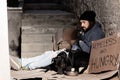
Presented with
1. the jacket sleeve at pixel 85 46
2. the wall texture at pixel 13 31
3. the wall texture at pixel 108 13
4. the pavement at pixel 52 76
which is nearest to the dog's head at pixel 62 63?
the pavement at pixel 52 76

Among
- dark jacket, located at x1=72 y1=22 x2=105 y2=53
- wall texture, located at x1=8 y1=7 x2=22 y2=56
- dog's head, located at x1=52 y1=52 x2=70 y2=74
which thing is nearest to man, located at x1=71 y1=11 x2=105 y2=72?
dark jacket, located at x1=72 y1=22 x2=105 y2=53

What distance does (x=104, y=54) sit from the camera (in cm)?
464

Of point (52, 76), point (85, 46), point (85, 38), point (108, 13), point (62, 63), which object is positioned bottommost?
point (52, 76)

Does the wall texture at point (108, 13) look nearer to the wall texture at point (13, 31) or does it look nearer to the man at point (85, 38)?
the man at point (85, 38)

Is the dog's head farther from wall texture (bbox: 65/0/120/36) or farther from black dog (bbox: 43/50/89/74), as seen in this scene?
wall texture (bbox: 65/0/120/36)

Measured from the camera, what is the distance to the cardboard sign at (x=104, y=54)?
4441 millimetres

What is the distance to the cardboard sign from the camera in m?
4.44

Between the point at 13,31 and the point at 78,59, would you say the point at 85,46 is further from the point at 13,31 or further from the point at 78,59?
the point at 13,31

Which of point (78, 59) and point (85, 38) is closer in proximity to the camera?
point (78, 59)

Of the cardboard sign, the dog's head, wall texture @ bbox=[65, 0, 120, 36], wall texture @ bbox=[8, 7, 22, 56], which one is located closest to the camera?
the cardboard sign

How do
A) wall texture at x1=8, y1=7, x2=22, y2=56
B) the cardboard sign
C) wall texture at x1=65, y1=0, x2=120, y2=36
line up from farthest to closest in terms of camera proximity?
wall texture at x1=8, y1=7, x2=22, y2=56 → wall texture at x1=65, y1=0, x2=120, y2=36 → the cardboard sign

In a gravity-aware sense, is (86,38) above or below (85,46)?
above

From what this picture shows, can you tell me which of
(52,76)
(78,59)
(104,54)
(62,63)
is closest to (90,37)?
(78,59)

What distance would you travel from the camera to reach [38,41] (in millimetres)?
6434
